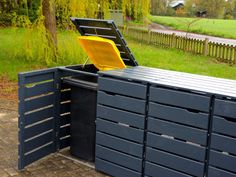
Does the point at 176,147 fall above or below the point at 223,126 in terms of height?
below

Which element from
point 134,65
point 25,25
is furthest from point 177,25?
point 134,65

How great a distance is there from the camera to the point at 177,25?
37.3 meters

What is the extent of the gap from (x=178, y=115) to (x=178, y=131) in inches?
6.5

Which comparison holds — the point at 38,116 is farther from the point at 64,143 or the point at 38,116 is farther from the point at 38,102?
the point at 64,143

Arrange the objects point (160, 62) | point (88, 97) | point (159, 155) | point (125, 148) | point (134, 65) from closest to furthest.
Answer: point (159, 155), point (125, 148), point (88, 97), point (134, 65), point (160, 62)

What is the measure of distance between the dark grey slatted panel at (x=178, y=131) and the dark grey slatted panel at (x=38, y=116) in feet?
4.72

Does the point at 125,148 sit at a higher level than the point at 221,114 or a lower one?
lower

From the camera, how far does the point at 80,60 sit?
10531 millimetres

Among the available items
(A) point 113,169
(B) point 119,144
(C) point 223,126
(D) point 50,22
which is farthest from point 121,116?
(D) point 50,22

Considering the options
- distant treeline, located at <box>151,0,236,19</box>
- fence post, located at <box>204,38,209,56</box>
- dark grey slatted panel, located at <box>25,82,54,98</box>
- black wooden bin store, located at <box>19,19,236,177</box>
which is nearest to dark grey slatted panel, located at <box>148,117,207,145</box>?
black wooden bin store, located at <box>19,19,236,177</box>

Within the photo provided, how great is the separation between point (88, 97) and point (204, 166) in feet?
5.44

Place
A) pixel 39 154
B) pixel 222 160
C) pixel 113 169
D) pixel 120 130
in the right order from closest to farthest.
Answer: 1. pixel 222 160
2. pixel 120 130
3. pixel 113 169
4. pixel 39 154

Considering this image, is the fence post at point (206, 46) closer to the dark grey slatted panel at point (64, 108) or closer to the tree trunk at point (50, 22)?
the tree trunk at point (50, 22)

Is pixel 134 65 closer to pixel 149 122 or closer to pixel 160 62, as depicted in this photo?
pixel 149 122
